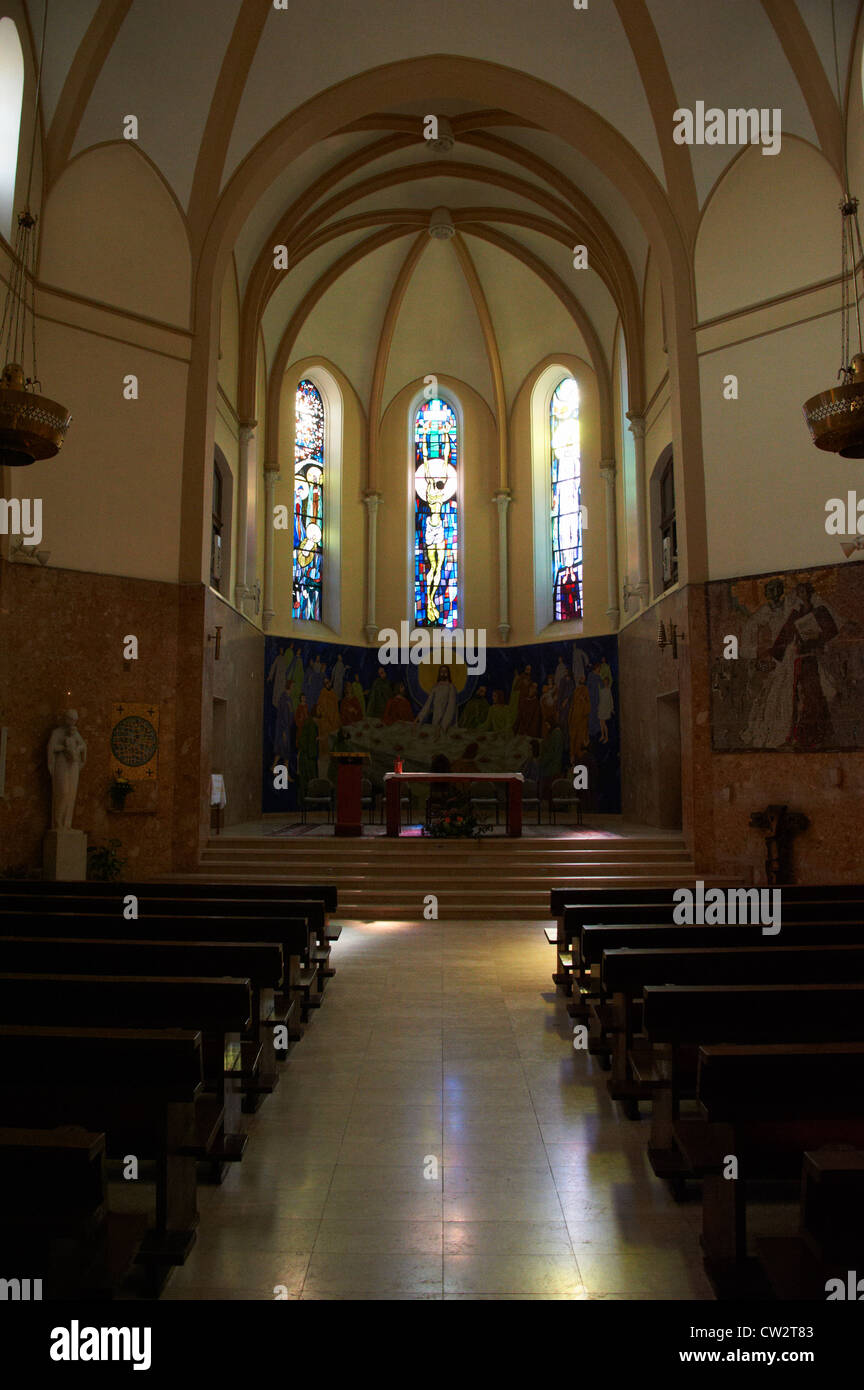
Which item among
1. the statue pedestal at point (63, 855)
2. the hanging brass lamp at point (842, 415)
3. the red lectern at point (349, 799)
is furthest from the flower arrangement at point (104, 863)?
the hanging brass lamp at point (842, 415)

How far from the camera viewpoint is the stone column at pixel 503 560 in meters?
20.9

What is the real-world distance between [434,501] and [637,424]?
6.26 metres

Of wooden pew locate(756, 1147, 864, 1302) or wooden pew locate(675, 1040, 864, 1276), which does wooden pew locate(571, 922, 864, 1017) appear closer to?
wooden pew locate(675, 1040, 864, 1276)

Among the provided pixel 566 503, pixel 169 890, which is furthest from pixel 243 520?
pixel 169 890

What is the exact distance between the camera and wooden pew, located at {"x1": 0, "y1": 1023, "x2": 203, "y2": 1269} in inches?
117

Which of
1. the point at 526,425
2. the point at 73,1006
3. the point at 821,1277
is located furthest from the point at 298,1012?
the point at 526,425

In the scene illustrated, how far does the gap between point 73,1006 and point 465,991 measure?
403cm

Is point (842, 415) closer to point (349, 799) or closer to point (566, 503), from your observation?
point (349, 799)

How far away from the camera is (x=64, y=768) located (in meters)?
11.6

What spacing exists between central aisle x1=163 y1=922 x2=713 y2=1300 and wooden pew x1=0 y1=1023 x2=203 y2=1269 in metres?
0.17

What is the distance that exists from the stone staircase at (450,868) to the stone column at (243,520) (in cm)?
557

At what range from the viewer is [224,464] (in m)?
16.8

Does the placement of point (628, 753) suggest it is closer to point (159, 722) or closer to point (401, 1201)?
point (159, 722)

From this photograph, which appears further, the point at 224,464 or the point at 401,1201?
the point at 224,464
